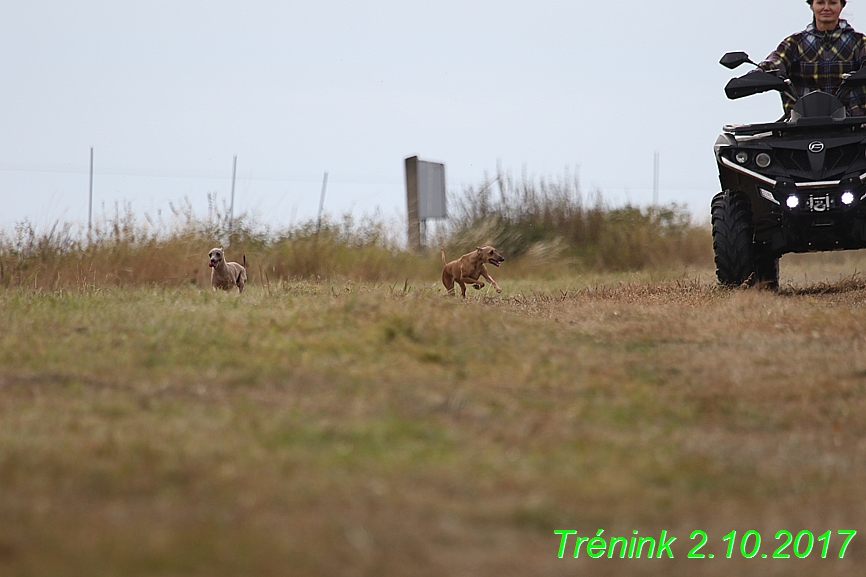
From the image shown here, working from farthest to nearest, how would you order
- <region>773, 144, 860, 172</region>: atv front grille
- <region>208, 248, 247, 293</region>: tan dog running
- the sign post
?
the sign post < <region>208, 248, 247, 293</region>: tan dog running < <region>773, 144, 860, 172</region>: atv front grille

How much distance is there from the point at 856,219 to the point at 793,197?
0.63 meters

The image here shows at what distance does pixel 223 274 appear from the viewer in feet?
33.7

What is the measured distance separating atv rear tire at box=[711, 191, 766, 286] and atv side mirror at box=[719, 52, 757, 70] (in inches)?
47.3

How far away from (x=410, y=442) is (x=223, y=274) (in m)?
7.20

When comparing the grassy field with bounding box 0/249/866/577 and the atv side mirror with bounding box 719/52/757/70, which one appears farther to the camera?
the atv side mirror with bounding box 719/52/757/70

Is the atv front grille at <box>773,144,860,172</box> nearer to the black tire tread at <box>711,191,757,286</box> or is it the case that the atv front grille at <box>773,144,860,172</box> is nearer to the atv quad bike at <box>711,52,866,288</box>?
the atv quad bike at <box>711,52,866,288</box>

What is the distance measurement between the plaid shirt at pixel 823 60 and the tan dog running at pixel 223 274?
515 cm

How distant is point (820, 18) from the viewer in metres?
8.66

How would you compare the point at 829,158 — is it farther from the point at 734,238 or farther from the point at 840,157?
the point at 734,238

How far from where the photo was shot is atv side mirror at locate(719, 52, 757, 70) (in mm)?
8195

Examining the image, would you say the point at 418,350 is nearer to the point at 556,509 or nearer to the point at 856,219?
the point at 556,509

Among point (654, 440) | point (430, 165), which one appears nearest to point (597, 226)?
point (430, 165)

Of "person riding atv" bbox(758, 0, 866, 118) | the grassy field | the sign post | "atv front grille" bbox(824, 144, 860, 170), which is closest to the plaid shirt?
"person riding atv" bbox(758, 0, 866, 118)

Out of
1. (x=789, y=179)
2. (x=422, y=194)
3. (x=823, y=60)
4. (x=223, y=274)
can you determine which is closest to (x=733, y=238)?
(x=789, y=179)
